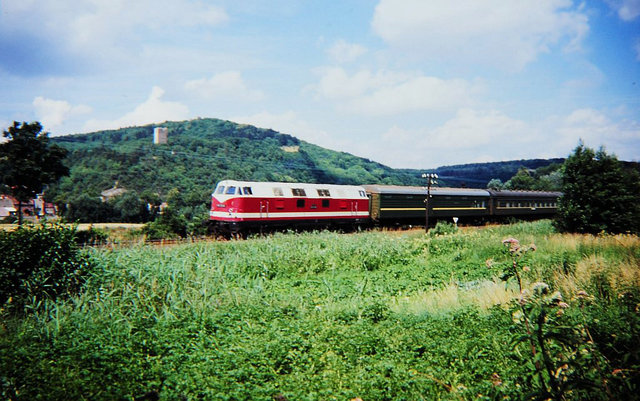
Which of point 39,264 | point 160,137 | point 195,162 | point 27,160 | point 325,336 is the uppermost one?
point 160,137

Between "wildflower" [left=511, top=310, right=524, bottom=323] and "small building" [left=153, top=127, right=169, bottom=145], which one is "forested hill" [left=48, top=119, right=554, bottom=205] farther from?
"wildflower" [left=511, top=310, right=524, bottom=323]

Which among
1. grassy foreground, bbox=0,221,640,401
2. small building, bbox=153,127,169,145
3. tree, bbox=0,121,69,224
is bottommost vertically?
grassy foreground, bbox=0,221,640,401

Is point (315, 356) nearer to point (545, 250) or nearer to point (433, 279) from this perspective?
point (433, 279)

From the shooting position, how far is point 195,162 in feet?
245

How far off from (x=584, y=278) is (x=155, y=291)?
983 centimetres

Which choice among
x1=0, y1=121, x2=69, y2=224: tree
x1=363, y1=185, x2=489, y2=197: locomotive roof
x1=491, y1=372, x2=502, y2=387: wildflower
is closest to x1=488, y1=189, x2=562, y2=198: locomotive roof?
x1=363, y1=185, x2=489, y2=197: locomotive roof

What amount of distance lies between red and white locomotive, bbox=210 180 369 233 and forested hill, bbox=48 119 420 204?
32398mm

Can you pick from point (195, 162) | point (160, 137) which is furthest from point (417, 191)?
point (160, 137)

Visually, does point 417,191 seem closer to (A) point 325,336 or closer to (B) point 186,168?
(A) point 325,336

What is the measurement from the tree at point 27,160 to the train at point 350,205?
78.4 feet

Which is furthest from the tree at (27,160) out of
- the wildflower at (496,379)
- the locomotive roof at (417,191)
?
the wildflower at (496,379)

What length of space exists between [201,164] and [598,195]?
67.8 metres

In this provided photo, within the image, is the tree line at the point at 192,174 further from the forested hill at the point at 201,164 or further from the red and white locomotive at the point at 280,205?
the red and white locomotive at the point at 280,205

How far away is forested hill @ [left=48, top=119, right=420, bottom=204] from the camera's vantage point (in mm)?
62438
